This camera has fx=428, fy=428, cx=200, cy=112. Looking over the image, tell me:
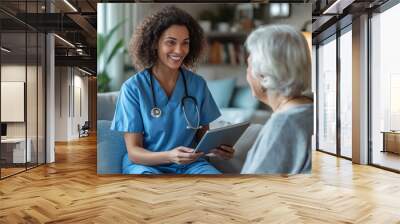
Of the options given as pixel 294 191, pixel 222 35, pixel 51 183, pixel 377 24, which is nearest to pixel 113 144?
pixel 51 183

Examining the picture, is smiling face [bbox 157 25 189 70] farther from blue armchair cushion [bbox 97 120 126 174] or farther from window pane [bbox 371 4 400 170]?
window pane [bbox 371 4 400 170]

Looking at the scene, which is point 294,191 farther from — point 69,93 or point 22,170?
point 69,93

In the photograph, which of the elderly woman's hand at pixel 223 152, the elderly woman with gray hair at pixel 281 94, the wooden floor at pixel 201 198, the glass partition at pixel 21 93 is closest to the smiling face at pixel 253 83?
the elderly woman with gray hair at pixel 281 94

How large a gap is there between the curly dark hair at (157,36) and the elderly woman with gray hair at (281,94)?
0.73 metres

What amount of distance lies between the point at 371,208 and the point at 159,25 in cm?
336

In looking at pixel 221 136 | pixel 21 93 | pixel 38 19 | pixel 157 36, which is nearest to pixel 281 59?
pixel 221 136

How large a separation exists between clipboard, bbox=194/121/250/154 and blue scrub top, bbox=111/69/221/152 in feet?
0.67

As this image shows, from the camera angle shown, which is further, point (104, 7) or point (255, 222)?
point (104, 7)

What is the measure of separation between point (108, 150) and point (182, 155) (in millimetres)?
1067

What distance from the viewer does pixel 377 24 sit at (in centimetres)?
784

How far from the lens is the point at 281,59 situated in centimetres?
573

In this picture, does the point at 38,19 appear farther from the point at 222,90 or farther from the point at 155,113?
the point at 222,90

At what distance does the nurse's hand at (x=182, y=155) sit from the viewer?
5660mm

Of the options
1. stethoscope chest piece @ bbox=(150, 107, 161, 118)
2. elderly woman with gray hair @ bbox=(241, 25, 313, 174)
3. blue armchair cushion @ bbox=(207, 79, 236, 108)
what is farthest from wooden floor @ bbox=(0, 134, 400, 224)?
blue armchair cushion @ bbox=(207, 79, 236, 108)
